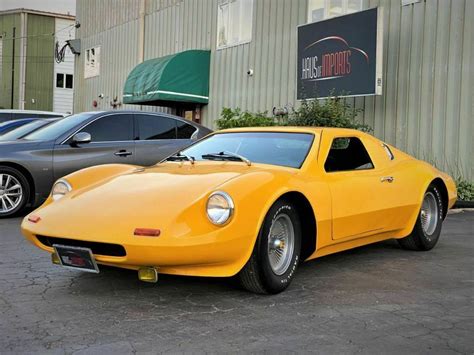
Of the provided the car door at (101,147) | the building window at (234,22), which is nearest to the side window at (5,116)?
the car door at (101,147)

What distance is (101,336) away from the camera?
Result: 10.9 feet

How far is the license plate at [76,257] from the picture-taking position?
3865 millimetres

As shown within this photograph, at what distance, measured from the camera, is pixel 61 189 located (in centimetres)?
475

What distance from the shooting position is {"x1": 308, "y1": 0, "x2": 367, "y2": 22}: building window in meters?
12.9

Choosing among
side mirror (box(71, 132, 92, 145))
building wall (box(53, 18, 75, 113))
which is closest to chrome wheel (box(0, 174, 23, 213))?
side mirror (box(71, 132, 92, 145))

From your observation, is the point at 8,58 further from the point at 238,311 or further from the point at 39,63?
the point at 238,311

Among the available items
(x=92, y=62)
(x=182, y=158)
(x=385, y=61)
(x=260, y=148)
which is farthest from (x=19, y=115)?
(x=92, y=62)

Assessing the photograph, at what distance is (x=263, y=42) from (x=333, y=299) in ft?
39.5

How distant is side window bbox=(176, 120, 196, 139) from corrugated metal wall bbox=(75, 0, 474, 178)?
15.4ft

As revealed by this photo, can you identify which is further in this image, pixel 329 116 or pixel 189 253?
pixel 329 116

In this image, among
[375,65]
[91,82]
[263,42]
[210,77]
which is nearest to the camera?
[375,65]

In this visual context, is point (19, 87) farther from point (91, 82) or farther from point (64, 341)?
point (64, 341)

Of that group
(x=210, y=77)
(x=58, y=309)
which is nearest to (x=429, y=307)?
(x=58, y=309)

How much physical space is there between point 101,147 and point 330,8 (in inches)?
292
